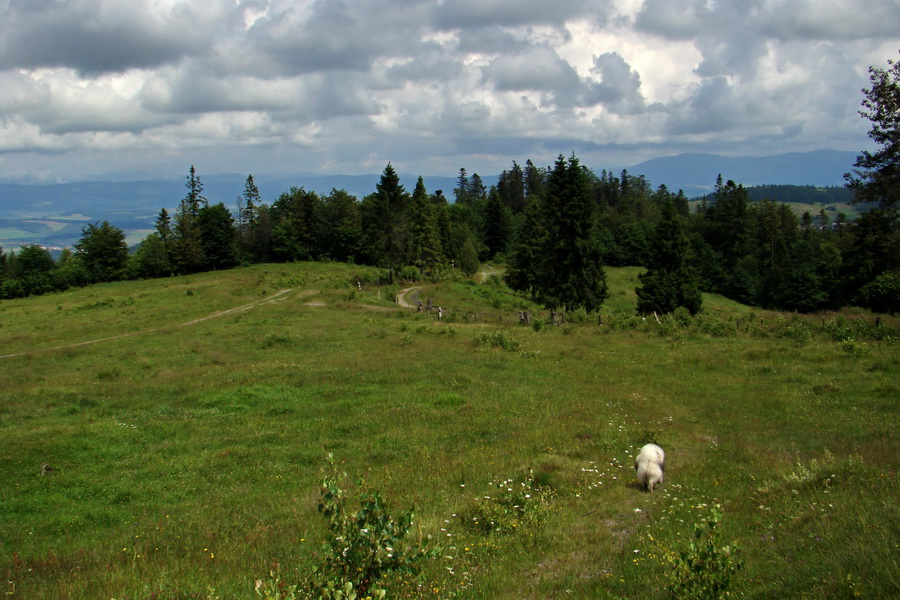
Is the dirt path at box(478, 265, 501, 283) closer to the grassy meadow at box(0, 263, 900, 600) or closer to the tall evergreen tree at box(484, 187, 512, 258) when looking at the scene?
the tall evergreen tree at box(484, 187, 512, 258)

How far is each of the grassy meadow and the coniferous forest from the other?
1801 cm

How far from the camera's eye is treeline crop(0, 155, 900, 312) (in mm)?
55981

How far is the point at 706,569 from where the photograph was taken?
550 cm

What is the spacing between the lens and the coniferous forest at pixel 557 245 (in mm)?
53594

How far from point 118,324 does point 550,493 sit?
1714 inches

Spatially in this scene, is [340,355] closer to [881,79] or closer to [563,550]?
[563,550]

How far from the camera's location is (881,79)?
28.6 m

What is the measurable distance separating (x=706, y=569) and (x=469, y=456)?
9.13 m

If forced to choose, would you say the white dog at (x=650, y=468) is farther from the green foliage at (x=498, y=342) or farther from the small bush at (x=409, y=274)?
the small bush at (x=409, y=274)

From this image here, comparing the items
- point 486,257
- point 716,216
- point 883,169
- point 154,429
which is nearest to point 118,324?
point 154,429

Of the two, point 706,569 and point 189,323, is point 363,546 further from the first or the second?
point 189,323

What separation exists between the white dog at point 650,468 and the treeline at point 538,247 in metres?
42.2

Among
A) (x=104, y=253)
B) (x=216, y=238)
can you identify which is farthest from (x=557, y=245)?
(x=104, y=253)

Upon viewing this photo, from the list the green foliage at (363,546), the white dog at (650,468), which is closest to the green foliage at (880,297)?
the white dog at (650,468)
